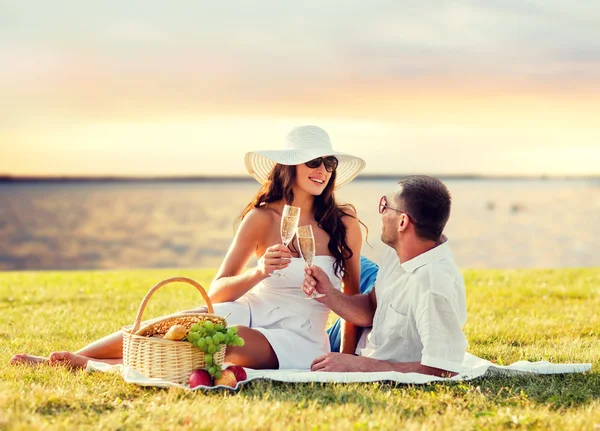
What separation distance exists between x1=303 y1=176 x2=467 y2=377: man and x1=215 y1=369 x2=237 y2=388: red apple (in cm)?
73

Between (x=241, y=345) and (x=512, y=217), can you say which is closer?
(x=241, y=345)

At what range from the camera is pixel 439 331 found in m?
5.11

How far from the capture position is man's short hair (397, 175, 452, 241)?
204 inches

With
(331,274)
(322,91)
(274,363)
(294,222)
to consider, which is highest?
(322,91)

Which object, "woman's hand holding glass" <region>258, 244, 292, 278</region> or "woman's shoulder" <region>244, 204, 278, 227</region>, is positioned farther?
"woman's shoulder" <region>244, 204, 278, 227</region>

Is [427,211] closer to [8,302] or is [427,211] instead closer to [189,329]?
[189,329]

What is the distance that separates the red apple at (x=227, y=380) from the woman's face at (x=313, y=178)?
74.8 inches

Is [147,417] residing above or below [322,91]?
below

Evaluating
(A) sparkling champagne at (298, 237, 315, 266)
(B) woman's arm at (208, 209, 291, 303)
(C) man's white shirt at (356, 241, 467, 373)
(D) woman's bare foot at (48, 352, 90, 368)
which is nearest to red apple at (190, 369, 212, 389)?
(B) woman's arm at (208, 209, 291, 303)

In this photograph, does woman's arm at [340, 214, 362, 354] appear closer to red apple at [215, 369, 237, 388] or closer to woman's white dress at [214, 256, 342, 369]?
woman's white dress at [214, 256, 342, 369]

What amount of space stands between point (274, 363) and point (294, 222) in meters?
1.50

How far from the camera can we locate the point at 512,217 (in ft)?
170

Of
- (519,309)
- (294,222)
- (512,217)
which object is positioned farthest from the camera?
(512,217)

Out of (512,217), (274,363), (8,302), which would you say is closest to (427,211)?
(274,363)
